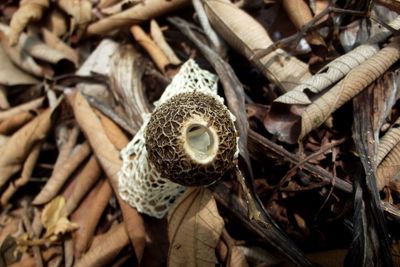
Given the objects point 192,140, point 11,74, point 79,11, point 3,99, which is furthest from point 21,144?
point 192,140

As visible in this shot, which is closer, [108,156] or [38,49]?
[108,156]

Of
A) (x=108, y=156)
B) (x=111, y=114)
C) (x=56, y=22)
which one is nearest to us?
(x=108, y=156)

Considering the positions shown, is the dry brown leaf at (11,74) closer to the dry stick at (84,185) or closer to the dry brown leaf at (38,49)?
the dry brown leaf at (38,49)

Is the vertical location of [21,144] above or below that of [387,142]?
below

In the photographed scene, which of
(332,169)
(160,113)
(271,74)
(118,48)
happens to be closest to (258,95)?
(271,74)

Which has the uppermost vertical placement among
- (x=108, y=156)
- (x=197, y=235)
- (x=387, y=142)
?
(x=387, y=142)

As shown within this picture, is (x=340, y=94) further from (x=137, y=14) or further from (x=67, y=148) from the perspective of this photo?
(x=67, y=148)

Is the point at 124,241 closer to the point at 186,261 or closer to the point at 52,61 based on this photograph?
the point at 186,261
